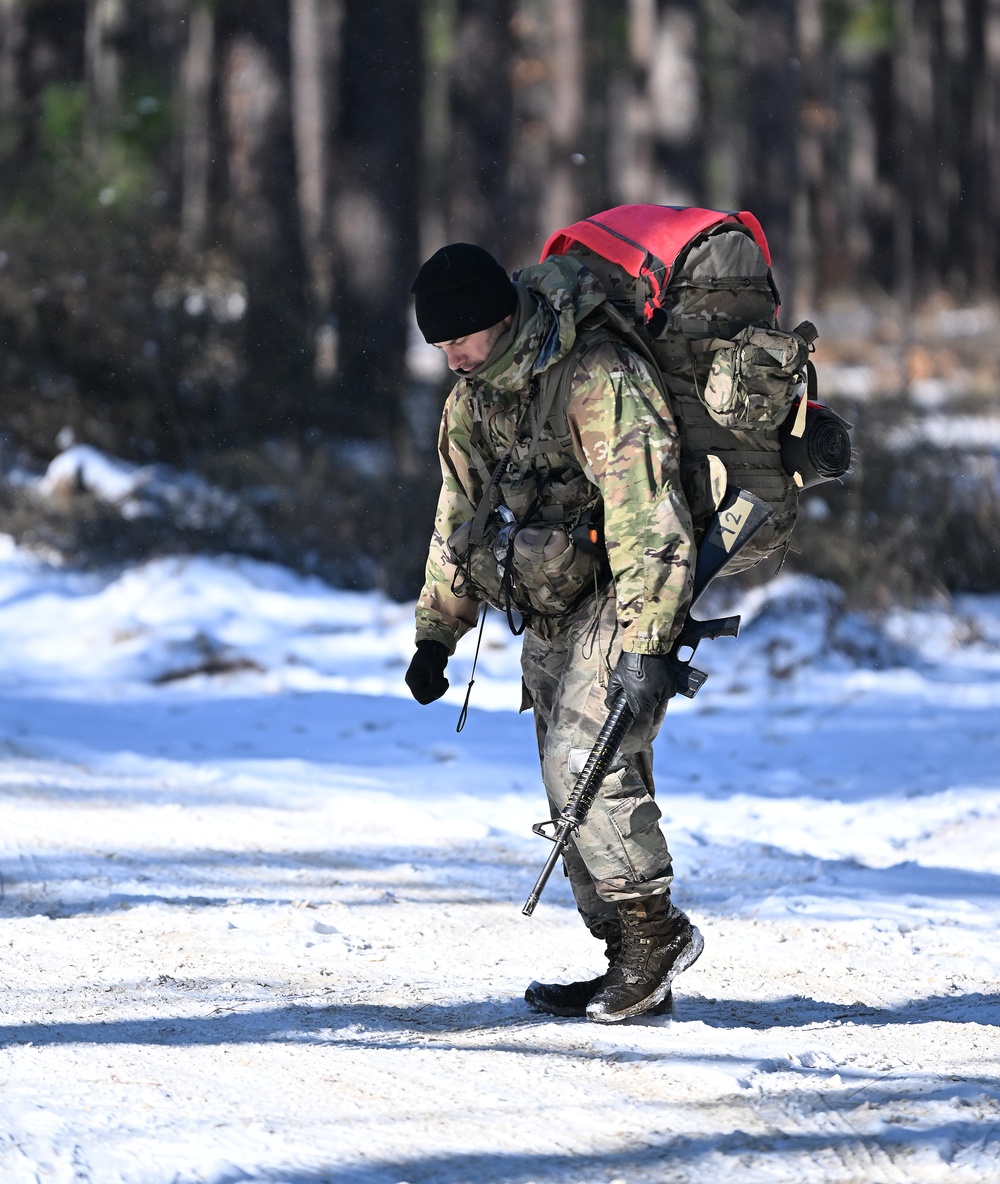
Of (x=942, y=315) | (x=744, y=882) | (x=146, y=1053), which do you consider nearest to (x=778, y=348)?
(x=146, y=1053)

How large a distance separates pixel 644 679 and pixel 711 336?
0.76 m

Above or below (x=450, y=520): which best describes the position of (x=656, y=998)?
below

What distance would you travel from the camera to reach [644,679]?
3326 mm

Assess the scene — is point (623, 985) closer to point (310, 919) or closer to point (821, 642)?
point (310, 919)

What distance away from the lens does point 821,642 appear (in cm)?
898

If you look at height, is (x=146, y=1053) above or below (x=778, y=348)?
below

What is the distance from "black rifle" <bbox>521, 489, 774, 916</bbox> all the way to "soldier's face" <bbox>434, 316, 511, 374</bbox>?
→ 0.60 metres

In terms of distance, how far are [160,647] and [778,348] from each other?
18.9 feet

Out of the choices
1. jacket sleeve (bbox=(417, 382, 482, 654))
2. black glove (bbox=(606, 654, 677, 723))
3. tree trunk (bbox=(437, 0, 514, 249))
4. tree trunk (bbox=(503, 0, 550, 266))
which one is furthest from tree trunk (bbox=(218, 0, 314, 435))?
black glove (bbox=(606, 654, 677, 723))

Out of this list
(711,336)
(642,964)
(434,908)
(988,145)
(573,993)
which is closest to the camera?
(711,336)

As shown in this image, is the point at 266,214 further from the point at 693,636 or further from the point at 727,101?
the point at 727,101

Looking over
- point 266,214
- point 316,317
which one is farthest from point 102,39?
point 316,317

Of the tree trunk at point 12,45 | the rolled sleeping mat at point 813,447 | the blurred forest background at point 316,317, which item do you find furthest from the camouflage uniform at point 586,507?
the tree trunk at point 12,45

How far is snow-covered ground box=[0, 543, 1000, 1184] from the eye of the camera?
2.79 m
